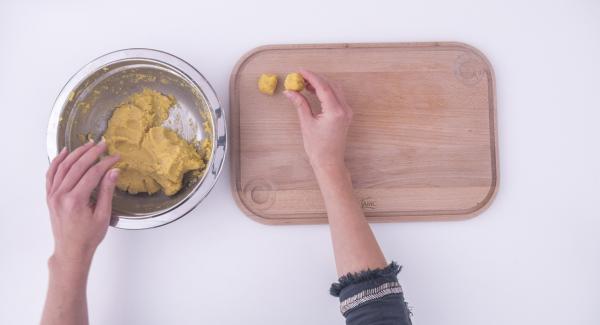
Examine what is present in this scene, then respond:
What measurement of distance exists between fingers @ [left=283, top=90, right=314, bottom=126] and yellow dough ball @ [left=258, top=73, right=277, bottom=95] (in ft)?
0.11

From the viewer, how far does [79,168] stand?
750mm

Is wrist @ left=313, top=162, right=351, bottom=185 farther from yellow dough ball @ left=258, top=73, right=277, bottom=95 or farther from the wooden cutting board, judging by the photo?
yellow dough ball @ left=258, top=73, right=277, bottom=95

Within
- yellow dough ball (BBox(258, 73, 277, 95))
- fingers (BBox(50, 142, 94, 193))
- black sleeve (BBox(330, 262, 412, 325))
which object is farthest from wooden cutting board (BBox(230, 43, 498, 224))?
fingers (BBox(50, 142, 94, 193))

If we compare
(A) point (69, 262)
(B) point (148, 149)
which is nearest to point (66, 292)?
(A) point (69, 262)

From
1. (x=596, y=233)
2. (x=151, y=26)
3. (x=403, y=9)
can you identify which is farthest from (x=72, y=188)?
(x=596, y=233)

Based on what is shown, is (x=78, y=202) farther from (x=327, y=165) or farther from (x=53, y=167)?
(x=327, y=165)

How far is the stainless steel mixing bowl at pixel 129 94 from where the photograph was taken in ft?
2.61

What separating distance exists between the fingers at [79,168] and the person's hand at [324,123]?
0.36 m

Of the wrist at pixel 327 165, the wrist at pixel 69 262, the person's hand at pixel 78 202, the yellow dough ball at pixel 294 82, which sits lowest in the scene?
the wrist at pixel 69 262

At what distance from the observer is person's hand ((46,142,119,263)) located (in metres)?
0.74

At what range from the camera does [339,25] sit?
2.98 feet

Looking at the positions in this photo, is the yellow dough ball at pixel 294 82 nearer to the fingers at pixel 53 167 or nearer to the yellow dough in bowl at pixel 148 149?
the yellow dough in bowl at pixel 148 149

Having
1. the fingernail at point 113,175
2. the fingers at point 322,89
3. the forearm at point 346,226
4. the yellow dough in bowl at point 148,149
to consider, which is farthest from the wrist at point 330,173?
the fingernail at point 113,175

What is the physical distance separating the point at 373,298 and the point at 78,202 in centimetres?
52
